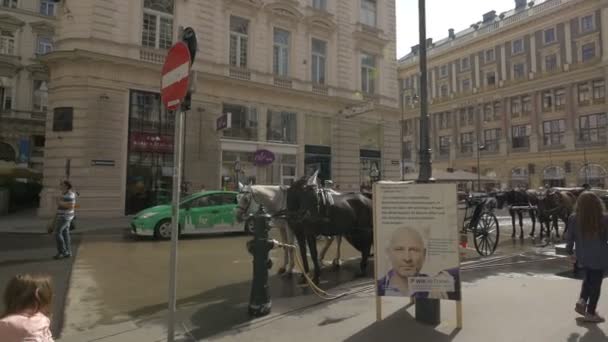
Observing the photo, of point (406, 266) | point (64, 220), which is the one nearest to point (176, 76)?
point (406, 266)

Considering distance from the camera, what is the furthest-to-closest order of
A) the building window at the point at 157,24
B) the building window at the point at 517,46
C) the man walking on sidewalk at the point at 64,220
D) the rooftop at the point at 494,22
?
the building window at the point at 517,46
the rooftop at the point at 494,22
the building window at the point at 157,24
the man walking on sidewalk at the point at 64,220

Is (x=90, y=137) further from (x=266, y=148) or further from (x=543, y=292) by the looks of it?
(x=543, y=292)

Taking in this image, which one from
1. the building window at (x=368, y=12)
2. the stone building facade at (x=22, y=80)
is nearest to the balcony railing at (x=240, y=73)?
the building window at (x=368, y=12)

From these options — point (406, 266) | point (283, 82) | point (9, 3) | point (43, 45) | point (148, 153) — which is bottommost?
point (406, 266)

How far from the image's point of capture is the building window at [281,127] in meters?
24.4

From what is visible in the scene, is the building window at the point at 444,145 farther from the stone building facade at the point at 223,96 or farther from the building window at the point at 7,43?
the building window at the point at 7,43

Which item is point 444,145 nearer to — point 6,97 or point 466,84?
point 466,84

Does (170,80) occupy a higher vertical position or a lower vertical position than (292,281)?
higher

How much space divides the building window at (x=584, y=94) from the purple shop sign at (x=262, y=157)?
43.3 m

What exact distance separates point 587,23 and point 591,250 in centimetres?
5536

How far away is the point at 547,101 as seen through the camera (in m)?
51.2

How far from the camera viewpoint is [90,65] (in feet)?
62.2

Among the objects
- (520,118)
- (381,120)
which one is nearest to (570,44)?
(520,118)

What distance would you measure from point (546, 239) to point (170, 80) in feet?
Result: 43.8
